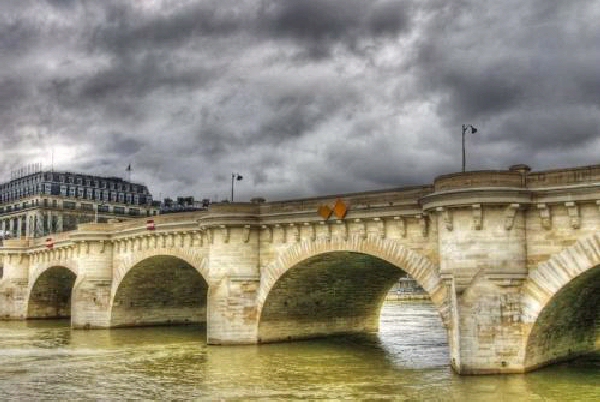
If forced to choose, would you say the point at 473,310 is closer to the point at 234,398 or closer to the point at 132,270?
the point at 234,398

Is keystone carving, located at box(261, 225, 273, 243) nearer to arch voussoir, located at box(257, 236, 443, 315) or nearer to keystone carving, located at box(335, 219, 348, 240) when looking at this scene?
arch voussoir, located at box(257, 236, 443, 315)

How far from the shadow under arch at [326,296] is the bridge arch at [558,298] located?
9.64 meters

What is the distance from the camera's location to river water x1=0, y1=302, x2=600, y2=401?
25.6m

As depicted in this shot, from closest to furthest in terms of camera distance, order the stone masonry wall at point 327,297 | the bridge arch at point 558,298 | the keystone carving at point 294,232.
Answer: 1. the bridge arch at point 558,298
2. the keystone carving at point 294,232
3. the stone masonry wall at point 327,297

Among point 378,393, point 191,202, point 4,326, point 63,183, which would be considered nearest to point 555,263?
point 378,393

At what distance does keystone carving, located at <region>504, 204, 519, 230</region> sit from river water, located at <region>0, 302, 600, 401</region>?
5.64 metres

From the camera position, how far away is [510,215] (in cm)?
2753

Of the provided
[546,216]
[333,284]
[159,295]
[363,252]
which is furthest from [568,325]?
[159,295]

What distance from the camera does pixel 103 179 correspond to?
121 m

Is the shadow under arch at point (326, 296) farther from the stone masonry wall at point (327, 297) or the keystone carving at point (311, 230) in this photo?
the keystone carving at point (311, 230)

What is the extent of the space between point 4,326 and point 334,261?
125 ft

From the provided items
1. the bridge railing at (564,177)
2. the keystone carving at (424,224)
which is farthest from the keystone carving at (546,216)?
the keystone carving at (424,224)

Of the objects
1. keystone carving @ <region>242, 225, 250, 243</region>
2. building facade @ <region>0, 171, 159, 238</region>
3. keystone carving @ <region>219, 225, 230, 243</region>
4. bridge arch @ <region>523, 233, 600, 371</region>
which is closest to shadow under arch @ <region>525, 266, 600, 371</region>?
bridge arch @ <region>523, 233, 600, 371</region>

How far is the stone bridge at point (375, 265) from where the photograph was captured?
89.3ft
